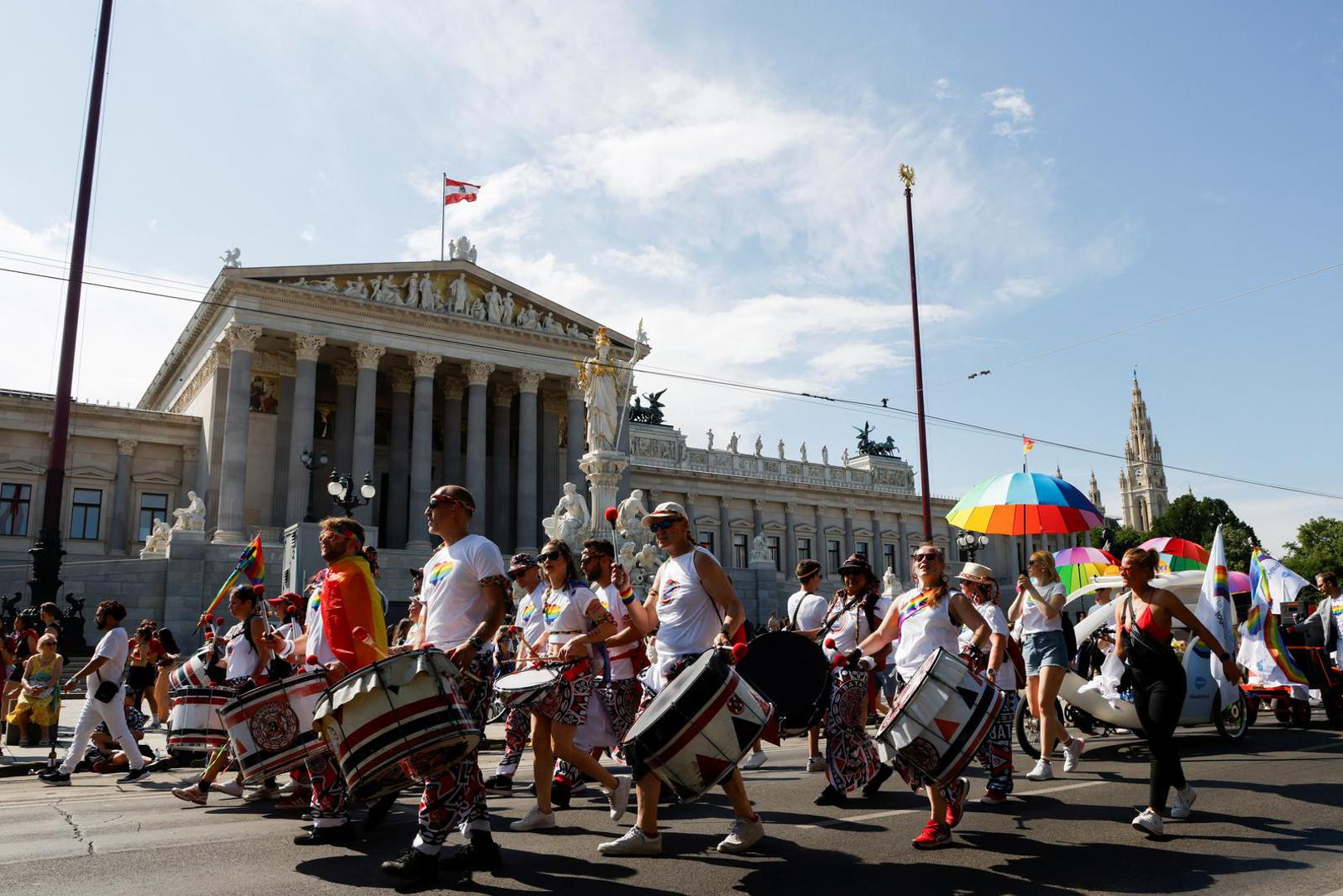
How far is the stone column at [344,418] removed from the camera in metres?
45.3

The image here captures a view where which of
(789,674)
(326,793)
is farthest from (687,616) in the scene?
(326,793)

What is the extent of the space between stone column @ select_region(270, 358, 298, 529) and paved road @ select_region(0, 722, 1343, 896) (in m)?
37.2

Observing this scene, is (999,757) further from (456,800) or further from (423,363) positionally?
(423,363)

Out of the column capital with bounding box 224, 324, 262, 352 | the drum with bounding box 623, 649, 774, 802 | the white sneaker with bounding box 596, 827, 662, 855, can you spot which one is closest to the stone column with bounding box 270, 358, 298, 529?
the column capital with bounding box 224, 324, 262, 352

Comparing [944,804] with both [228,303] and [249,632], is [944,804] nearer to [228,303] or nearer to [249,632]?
[249,632]

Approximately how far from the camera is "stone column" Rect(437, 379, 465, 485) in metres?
48.2

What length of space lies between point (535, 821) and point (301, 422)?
3803 cm

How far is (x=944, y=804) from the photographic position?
20.5 ft

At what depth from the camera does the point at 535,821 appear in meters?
6.87

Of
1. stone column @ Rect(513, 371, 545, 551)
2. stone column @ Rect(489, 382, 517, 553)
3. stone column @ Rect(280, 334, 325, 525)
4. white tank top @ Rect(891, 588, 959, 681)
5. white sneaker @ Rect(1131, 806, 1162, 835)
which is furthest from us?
stone column @ Rect(489, 382, 517, 553)

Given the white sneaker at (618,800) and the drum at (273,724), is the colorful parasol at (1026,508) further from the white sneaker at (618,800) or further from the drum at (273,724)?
the drum at (273,724)

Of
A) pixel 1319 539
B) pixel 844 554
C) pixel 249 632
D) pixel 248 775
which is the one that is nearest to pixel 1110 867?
pixel 248 775

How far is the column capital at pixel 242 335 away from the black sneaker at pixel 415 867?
41.1m

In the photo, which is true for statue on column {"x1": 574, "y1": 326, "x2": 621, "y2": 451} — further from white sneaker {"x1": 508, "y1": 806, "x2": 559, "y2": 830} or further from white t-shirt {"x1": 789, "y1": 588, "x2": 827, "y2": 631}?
white sneaker {"x1": 508, "y1": 806, "x2": 559, "y2": 830}
